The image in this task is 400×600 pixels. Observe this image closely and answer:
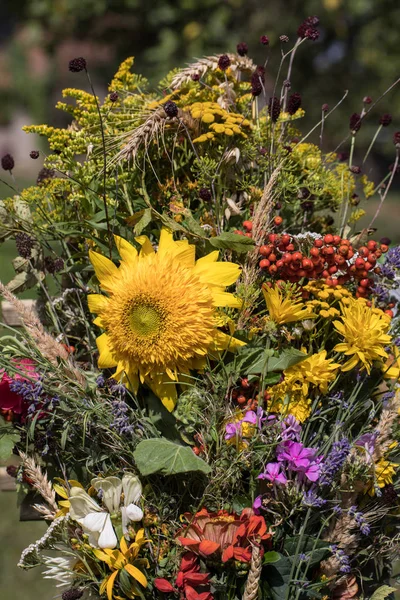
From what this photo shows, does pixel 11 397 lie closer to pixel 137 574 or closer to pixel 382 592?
pixel 137 574

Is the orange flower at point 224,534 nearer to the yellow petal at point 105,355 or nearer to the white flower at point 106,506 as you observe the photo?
the white flower at point 106,506

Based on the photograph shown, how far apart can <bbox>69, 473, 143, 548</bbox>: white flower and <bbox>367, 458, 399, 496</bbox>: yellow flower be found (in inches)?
18.3

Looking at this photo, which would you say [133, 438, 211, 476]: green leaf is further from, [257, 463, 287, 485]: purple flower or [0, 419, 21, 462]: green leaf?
[0, 419, 21, 462]: green leaf

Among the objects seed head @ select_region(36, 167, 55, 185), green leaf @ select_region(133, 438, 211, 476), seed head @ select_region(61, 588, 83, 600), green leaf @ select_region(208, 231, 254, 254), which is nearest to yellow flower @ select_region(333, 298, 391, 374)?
green leaf @ select_region(208, 231, 254, 254)

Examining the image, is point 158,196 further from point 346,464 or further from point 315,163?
point 346,464

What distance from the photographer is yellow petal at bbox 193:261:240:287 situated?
1399mm

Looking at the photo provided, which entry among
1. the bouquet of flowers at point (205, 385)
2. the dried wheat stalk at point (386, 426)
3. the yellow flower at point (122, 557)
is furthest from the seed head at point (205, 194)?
the yellow flower at point (122, 557)

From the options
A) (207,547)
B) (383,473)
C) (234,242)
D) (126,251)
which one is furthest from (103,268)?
(383,473)

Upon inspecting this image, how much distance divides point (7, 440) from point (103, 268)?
413 millimetres

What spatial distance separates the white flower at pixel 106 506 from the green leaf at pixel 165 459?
0.07 meters

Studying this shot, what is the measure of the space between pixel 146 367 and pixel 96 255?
25 cm

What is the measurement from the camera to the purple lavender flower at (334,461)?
1.33m

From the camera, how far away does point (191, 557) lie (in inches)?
51.6

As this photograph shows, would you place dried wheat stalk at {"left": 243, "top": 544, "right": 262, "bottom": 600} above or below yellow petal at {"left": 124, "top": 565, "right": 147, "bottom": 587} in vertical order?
above
